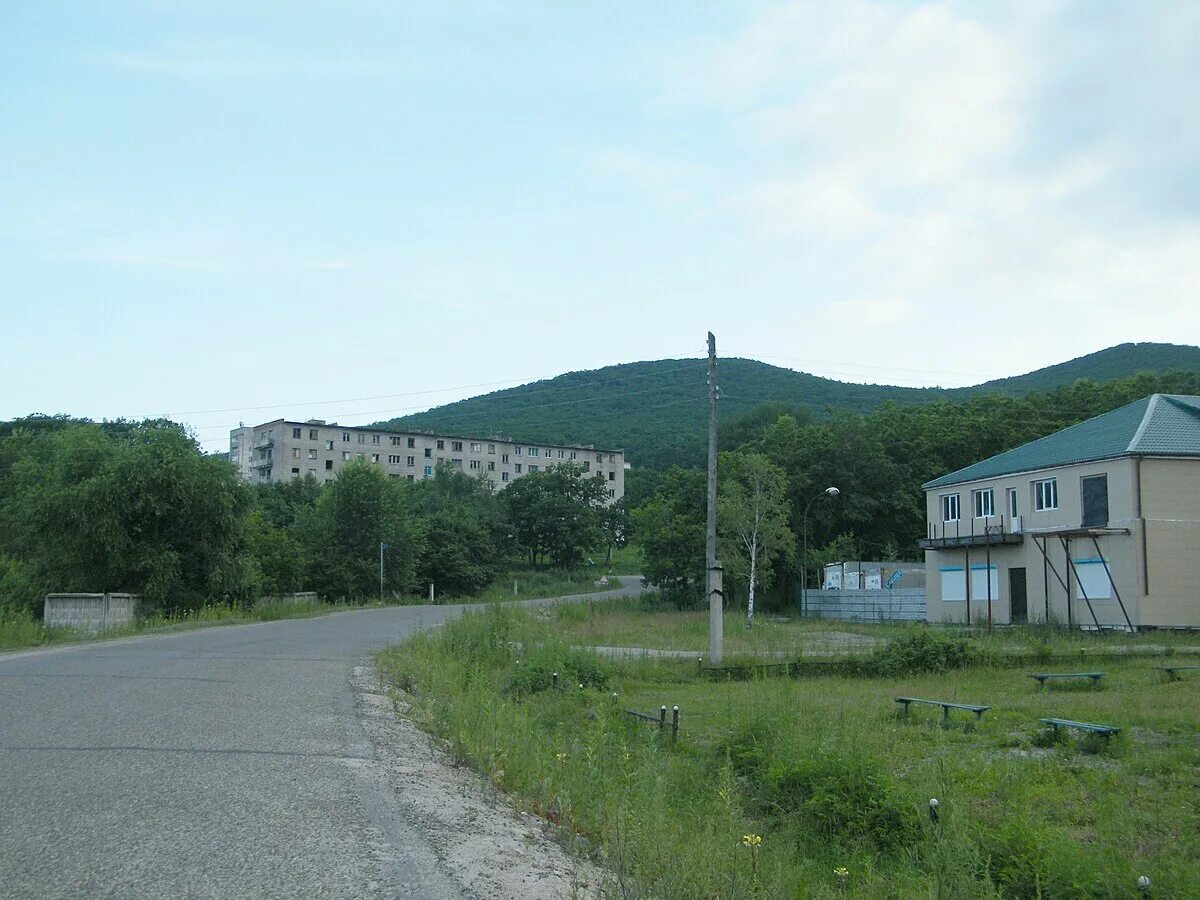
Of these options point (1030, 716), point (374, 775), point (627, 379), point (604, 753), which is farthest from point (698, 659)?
point (627, 379)

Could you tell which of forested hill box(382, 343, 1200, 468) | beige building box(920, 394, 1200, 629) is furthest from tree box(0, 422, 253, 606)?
forested hill box(382, 343, 1200, 468)

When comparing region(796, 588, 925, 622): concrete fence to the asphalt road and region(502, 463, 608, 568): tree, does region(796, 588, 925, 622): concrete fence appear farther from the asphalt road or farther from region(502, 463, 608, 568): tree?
region(502, 463, 608, 568): tree

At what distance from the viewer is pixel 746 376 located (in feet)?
419

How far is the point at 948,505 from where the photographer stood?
47781 millimetres

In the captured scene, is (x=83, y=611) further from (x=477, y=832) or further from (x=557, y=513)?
(x=557, y=513)

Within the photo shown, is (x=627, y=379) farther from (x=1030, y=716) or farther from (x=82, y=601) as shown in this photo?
(x=1030, y=716)

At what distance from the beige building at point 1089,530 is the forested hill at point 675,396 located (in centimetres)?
5670

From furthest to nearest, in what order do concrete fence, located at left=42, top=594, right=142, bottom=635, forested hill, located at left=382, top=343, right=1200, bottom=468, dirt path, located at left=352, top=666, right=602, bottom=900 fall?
forested hill, located at left=382, top=343, right=1200, bottom=468 → concrete fence, located at left=42, top=594, right=142, bottom=635 → dirt path, located at left=352, top=666, right=602, bottom=900

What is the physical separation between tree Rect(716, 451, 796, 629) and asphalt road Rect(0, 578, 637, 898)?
31019 mm

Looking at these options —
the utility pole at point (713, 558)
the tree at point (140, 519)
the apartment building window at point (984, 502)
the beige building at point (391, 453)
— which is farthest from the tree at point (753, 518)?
the beige building at point (391, 453)

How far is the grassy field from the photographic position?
6.80m

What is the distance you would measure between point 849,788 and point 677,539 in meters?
46.3

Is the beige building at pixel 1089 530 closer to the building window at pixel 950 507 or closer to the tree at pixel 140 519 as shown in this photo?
the building window at pixel 950 507

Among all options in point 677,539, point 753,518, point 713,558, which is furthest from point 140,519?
point 677,539
